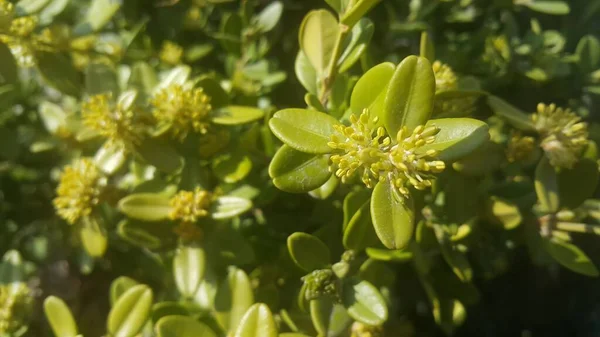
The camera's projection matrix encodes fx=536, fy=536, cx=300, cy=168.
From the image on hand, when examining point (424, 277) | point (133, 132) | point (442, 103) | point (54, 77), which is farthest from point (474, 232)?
point (54, 77)

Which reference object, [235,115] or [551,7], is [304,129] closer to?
[235,115]

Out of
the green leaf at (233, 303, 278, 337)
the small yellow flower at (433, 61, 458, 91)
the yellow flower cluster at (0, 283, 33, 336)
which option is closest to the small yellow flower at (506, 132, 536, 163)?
the small yellow flower at (433, 61, 458, 91)

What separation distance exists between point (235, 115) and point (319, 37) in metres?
0.24

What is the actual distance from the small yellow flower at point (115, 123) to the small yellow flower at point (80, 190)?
12 centimetres

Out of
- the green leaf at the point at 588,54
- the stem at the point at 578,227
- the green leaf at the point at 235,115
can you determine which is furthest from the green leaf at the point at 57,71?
the green leaf at the point at 588,54

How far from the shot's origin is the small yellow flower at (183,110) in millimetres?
1123

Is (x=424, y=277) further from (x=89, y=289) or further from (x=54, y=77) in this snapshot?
(x=89, y=289)

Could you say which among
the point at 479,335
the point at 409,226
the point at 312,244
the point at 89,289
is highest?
the point at 409,226

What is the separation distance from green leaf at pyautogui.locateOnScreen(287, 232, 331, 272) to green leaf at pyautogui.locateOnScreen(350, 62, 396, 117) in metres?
0.27

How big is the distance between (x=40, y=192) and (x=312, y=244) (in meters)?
1.12

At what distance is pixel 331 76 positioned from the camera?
103 centimetres

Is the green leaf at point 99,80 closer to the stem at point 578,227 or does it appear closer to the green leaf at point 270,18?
the green leaf at point 270,18

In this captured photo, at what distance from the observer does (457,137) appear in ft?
2.69

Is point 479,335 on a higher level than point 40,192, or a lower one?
lower
